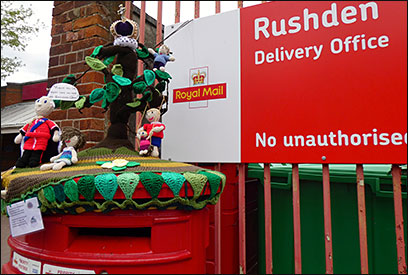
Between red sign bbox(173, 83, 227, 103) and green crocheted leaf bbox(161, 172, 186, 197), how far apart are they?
2.38ft

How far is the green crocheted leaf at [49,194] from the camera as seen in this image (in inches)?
30.6

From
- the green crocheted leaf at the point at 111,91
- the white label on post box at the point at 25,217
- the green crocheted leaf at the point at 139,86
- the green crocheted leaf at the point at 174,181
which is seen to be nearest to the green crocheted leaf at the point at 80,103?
the green crocheted leaf at the point at 111,91

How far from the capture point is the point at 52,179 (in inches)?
31.4

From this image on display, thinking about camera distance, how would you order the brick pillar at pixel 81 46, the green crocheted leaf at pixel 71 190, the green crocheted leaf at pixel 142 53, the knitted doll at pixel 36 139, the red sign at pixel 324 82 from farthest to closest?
the brick pillar at pixel 81 46
the green crocheted leaf at pixel 142 53
the red sign at pixel 324 82
the knitted doll at pixel 36 139
the green crocheted leaf at pixel 71 190

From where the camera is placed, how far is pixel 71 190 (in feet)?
2.52

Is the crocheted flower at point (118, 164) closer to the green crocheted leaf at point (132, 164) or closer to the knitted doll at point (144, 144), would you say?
the green crocheted leaf at point (132, 164)

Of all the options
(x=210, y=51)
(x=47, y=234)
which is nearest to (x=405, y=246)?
(x=210, y=51)

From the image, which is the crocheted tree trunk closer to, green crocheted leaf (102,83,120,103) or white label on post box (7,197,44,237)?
green crocheted leaf (102,83,120,103)

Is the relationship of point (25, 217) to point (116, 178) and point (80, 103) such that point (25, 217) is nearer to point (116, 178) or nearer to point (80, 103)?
point (116, 178)

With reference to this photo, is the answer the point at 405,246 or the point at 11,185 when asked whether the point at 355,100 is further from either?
the point at 11,185

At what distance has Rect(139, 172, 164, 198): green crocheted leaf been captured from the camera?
79cm

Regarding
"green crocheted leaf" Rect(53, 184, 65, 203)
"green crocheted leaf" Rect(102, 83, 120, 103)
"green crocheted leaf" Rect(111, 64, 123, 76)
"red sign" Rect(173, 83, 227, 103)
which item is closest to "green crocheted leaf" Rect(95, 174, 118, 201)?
"green crocheted leaf" Rect(53, 184, 65, 203)

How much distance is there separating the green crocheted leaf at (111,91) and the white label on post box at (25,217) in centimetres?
47

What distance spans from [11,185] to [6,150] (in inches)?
166
